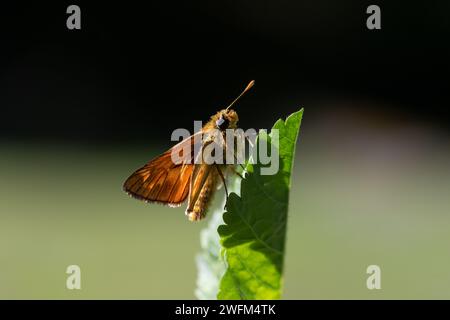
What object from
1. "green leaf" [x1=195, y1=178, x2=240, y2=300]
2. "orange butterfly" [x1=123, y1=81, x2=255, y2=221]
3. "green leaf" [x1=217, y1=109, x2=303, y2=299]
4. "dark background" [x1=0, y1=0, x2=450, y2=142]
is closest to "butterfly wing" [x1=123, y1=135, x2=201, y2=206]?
"orange butterfly" [x1=123, y1=81, x2=255, y2=221]

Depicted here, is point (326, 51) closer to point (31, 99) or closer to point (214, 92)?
point (214, 92)

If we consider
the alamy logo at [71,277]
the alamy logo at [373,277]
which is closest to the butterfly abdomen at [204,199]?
the alamy logo at [373,277]

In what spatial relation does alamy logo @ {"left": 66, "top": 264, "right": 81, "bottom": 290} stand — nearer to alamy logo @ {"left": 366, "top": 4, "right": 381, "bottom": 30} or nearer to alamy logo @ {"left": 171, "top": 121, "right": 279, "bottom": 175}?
alamy logo @ {"left": 171, "top": 121, "right": 279, "bottom": 175}

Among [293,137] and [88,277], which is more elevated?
[293,137]

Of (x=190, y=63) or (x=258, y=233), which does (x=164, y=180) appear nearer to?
(x=258, y=233)

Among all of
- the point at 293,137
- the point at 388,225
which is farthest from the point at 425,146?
the point at 293,137

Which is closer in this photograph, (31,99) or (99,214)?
(99,214)

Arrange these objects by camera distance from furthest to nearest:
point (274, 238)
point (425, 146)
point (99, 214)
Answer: point (425, 146) → point (99, 214) → point (274, 238)
